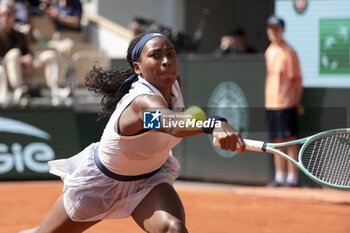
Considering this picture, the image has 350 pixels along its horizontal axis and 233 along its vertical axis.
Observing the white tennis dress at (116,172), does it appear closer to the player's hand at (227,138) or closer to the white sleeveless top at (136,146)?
the white sleeveless top at (136,146)

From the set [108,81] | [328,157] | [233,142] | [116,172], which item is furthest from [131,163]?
[328,157]

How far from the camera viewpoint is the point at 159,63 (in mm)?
3508

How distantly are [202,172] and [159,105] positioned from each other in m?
6.52

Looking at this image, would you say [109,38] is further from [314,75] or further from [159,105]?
[159,105]

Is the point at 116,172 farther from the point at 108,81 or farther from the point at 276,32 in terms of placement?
the point at 276,32

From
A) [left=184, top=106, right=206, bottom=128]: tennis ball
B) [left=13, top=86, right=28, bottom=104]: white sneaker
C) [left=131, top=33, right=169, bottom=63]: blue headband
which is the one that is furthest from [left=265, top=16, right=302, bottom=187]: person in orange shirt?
[left=184, top=106, right=206, bottom=128]: tennis ball

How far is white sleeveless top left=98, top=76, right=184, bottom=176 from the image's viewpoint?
11.6 ft

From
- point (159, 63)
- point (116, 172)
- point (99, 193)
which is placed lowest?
point (99, 193)

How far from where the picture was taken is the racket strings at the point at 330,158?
373 cm

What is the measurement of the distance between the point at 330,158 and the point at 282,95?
449cm

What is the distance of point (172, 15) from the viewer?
52.2ft

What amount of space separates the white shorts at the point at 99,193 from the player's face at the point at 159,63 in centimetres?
67

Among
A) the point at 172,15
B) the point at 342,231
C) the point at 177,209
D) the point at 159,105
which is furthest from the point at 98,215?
the point at 172,15

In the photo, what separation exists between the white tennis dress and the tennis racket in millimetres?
750
